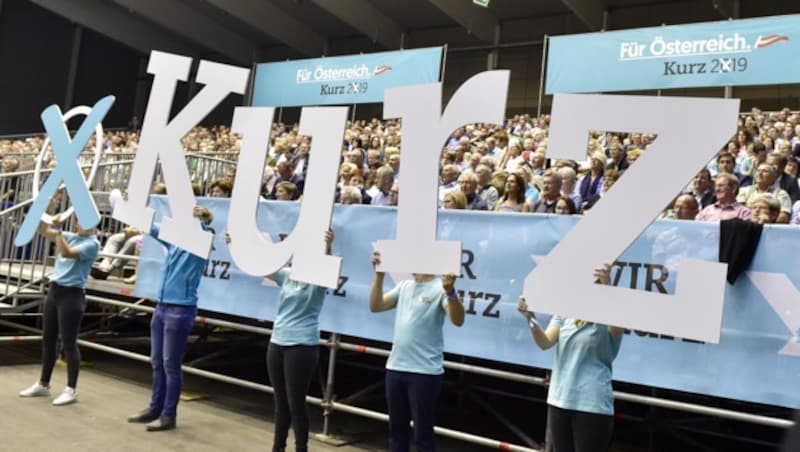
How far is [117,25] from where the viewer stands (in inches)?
1108

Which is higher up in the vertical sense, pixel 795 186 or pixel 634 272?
pixel 795 186

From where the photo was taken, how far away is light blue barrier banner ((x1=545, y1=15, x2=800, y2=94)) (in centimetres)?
834

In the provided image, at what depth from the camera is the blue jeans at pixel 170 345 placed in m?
5.67

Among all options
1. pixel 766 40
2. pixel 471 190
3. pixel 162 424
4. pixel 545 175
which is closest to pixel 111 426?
pixel 162 424

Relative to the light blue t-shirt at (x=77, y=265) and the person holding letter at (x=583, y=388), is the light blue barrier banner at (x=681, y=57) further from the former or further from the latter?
the light blue t-shirt at (x=77, y=265)

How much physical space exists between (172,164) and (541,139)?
6772mm

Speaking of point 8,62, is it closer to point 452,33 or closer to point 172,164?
point 452,33

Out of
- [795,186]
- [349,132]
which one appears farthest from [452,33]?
[795,186]

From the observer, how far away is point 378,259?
4.16 m

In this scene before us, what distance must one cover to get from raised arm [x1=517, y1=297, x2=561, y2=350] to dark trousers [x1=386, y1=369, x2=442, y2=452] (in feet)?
2.21

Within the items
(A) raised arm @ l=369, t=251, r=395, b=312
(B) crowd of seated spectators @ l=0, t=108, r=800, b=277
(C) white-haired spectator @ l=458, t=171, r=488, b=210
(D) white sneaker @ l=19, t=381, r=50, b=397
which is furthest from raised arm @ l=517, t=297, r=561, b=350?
(D) white sneaker @ l=19, t=381, r=50, b=397

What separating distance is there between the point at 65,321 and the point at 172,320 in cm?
121

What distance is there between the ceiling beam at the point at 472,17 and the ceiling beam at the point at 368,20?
121 inches

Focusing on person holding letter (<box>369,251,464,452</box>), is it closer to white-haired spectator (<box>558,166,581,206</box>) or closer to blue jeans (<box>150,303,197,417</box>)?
blue jeans (<box>150,303,197,417</box>)
